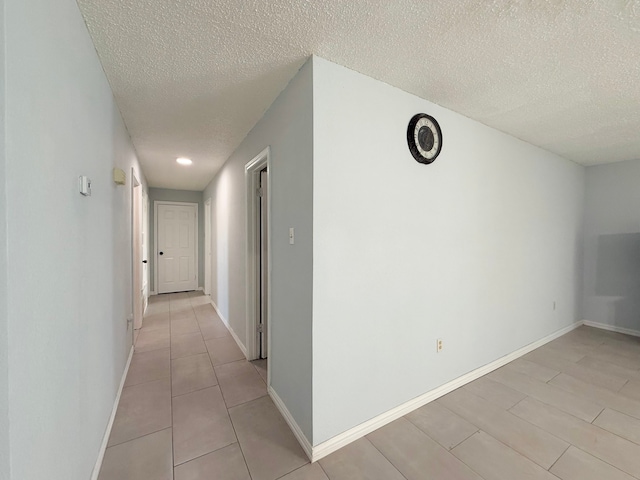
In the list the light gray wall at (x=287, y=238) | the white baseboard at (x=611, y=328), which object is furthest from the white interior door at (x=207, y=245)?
the white baseboard at (x=611, y=328)

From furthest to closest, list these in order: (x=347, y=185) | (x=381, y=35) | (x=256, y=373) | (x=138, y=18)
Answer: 1. (x=256, y=373)
2. (x=347, y=185)
3. (x=381, y=35)
4. (x=138, y=18)

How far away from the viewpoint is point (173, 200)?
5.80 meters

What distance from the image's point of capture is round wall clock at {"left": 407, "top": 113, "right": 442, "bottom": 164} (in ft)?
6.28

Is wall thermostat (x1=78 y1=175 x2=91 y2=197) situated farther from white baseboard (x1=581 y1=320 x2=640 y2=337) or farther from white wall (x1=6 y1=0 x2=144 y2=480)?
white baseboard (x1=581 y1=320 x2=640 y2=337)

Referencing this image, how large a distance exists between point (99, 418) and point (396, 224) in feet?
7.15

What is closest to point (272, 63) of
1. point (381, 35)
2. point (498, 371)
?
point (381, 35)

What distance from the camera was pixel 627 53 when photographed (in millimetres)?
1486

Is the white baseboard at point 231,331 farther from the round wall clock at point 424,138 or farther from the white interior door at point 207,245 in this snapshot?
the round wall clock at point 424,138

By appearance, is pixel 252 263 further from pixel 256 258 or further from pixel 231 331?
pixel 231 331

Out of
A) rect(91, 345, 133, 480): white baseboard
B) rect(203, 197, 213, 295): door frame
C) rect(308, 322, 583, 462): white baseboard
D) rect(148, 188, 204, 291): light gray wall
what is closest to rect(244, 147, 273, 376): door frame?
rect(308, 322, 583, 462): white baseboard

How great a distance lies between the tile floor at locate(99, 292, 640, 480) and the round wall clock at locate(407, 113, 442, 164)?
6.32ft

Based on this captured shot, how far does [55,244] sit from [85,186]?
1.43 ft

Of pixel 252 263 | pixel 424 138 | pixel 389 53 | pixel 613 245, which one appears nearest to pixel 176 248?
pixel 252 263

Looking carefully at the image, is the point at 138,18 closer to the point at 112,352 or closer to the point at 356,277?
the point at 356,277
